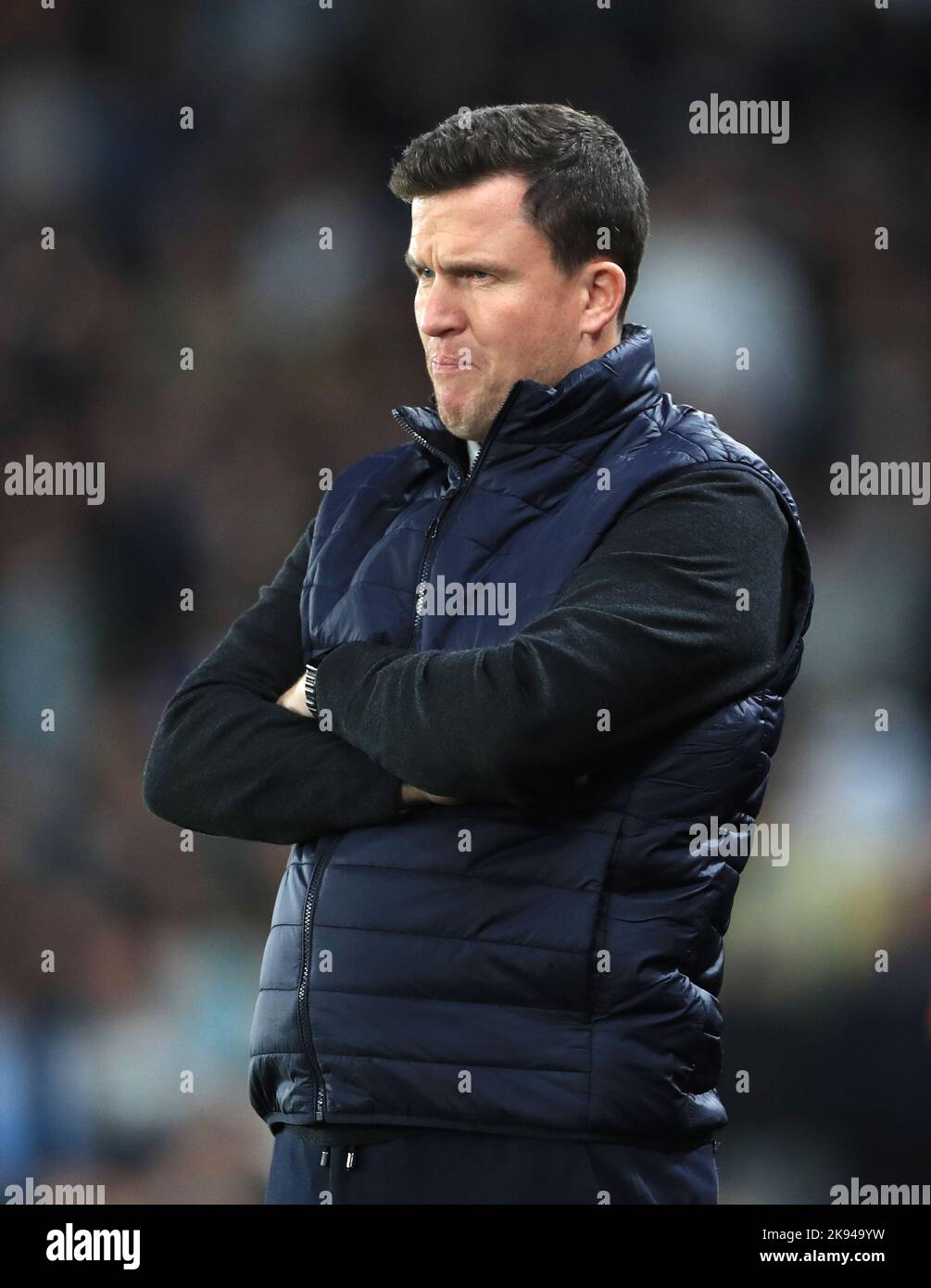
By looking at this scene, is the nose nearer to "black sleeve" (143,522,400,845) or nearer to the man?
the man

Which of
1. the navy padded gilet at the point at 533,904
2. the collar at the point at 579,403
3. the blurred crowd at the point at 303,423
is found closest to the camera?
the navy padded gilet at the point at 533,904

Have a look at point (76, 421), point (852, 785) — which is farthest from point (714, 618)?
point (76, 421)

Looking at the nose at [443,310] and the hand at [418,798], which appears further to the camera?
the nose at [443,310]

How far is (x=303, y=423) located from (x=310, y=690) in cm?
189

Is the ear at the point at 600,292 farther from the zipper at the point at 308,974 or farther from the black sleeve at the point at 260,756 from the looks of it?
the zipper at the point at 308,974

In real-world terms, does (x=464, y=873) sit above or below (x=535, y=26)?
below

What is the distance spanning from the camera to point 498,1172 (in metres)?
1.28

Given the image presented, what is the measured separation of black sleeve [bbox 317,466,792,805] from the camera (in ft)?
4.16

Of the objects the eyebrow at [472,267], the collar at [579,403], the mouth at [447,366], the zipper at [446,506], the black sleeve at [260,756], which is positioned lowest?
the black sleeve at [260,756]

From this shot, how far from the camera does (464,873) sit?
1297 mm

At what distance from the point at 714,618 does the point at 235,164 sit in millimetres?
2340

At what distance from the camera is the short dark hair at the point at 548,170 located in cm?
143

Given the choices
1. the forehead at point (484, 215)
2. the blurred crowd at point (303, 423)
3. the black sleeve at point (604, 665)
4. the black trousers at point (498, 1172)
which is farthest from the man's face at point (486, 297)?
the blurred crowd at point (303, 423)
